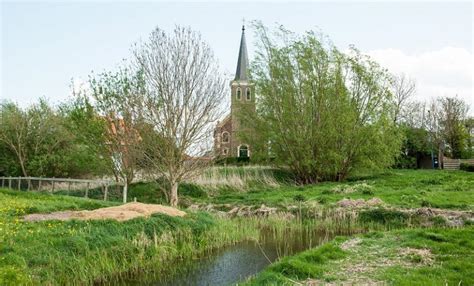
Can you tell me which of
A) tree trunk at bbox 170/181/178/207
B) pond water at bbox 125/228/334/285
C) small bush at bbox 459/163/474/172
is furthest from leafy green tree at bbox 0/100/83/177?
small bush at bbox 459/163/474/172

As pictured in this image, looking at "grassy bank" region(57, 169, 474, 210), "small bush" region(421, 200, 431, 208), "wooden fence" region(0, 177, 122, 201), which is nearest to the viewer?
"small bush" region(421, 200, 431, 208)

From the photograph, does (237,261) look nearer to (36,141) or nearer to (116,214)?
(116,214)

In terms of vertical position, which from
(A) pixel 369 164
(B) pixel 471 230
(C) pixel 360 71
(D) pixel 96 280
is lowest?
(D) pixel 96 280

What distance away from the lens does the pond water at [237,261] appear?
28.0 feet

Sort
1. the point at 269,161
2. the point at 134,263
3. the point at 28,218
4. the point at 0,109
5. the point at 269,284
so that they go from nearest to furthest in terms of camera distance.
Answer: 1. the point at 269,284
2. the point at 134,263
3. the point at 28,218
4. the point at 269,161
5. the point at 0,109

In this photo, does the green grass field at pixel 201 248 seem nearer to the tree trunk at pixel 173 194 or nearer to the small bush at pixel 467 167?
the tree trunk at pixel 173 194

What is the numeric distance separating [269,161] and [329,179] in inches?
171

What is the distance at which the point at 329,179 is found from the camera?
27312mm

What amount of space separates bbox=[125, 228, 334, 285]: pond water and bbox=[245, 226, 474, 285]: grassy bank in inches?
51.4

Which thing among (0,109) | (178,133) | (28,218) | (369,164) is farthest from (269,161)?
(0,109)

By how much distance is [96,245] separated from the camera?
9.23m

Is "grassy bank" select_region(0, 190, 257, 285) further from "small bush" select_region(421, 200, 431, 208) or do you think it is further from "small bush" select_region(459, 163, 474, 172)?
"small bush" select_region(459, 163, 474, 172)

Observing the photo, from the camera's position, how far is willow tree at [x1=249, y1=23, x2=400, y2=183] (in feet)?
86.4

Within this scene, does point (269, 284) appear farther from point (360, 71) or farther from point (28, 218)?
point (360, 71)
